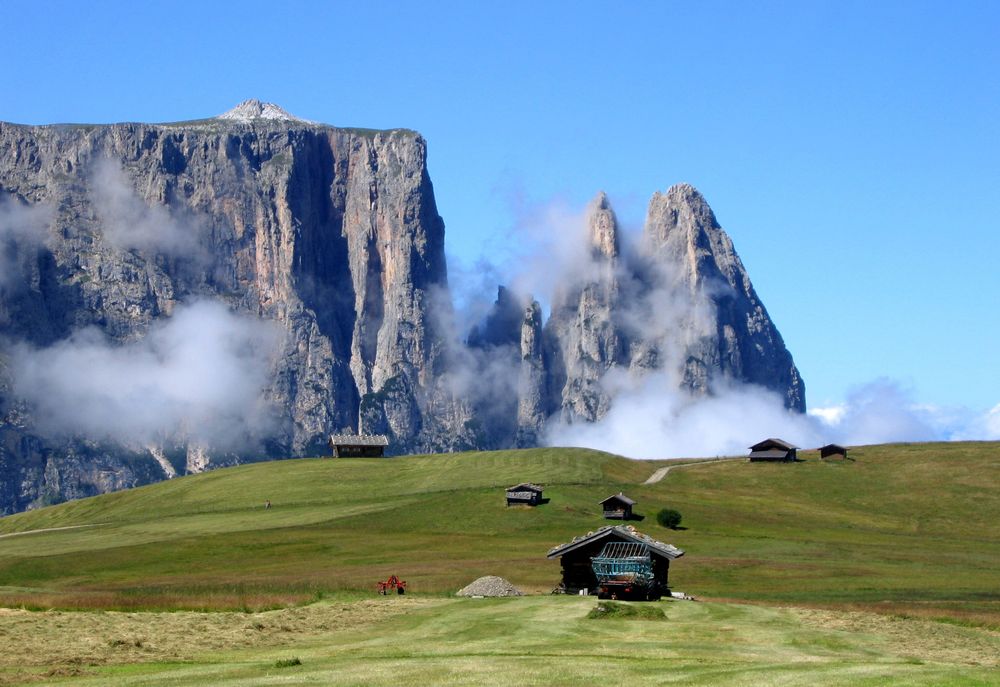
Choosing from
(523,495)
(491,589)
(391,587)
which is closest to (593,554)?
(491,589)

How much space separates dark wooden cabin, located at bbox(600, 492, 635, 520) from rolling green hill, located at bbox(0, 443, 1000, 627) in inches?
57.0

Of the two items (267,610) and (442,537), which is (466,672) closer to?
(267,610)

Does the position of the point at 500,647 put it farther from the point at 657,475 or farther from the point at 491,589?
the point at 657,475

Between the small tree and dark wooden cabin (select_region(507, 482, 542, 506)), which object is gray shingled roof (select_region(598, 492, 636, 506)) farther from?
dark wooden cabin (select_region(507, 482, 542, 506))

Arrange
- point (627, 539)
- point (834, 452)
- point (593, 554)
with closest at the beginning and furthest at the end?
point (627, 539), point (593, 554), point (834, 452)

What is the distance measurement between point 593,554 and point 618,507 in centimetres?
5223

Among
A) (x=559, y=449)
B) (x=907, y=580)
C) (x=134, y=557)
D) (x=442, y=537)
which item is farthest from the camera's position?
(x=559, y=449)

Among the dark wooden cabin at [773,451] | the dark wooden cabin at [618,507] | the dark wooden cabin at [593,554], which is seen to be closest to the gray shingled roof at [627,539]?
the dark wooden cabin at [593,554]

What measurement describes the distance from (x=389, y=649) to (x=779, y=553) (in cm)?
5902

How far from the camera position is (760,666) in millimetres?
37219

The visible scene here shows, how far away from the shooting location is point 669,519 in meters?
112

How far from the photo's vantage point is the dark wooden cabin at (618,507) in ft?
386

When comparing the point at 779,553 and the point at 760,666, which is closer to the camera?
the point at 760,666

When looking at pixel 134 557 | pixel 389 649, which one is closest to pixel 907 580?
pixel 389 649
